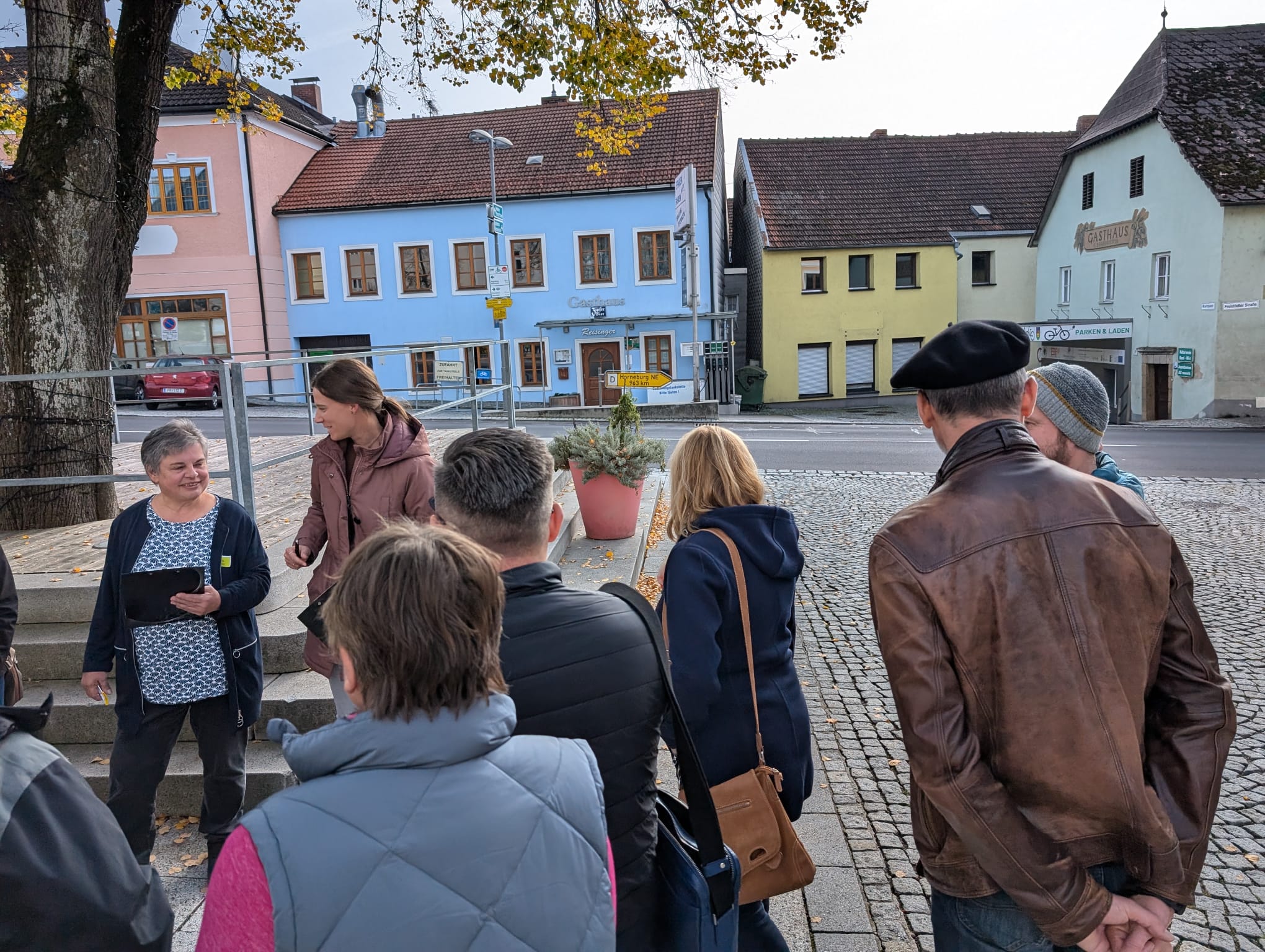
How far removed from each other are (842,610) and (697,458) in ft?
15.5

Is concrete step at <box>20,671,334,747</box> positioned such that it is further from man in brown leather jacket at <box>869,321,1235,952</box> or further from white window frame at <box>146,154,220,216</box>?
white window frame at <box>146,154,220,216</box>

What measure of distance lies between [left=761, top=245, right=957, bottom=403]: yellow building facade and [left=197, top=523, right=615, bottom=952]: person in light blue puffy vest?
33050 mm

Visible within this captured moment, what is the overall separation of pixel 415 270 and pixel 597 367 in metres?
7.14

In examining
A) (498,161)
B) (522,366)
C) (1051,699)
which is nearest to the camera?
(1051,699)

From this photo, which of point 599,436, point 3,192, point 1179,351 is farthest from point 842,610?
point 1179,351

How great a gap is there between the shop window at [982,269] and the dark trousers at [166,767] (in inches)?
1406

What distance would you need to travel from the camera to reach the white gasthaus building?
25.0 m

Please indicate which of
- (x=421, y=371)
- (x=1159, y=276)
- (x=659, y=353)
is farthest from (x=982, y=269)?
(x=421, y=371)

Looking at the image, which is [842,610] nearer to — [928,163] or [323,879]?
[323,879]

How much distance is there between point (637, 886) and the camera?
1976 millimetres

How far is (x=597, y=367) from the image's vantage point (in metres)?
32.0

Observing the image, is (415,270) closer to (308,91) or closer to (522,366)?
(522,366)

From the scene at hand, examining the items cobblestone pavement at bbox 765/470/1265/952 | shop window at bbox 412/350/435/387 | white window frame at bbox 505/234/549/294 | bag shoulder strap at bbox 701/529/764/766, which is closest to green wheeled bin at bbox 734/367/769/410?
white window frame at bbox 505/234/549/294

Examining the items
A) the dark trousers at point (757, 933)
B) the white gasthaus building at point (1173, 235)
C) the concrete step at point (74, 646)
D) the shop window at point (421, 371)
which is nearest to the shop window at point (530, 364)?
the shop window at point (421, 371)
